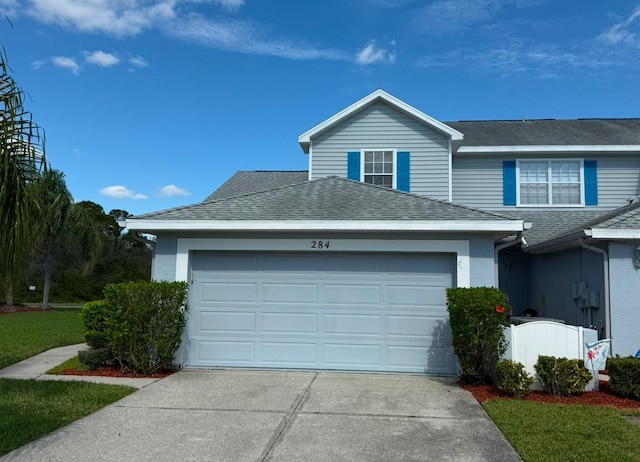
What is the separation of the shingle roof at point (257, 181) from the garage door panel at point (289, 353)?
27.9 ft

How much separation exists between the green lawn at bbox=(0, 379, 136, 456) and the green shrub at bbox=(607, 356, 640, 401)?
7.07 m

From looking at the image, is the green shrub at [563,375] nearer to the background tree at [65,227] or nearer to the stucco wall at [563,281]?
the stucco wall at [563,281]

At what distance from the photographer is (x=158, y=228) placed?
9.29 meters


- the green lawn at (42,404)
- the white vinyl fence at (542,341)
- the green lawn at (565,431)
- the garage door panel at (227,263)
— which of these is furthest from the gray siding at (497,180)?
the green lawn at (42,404)

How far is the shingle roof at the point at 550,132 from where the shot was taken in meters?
15.3

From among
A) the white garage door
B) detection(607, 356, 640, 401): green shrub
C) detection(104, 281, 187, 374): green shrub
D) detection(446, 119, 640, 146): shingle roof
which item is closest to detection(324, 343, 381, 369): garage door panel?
the white garage door

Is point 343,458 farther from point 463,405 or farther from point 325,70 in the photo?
point 325,70

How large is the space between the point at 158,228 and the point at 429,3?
827 cm

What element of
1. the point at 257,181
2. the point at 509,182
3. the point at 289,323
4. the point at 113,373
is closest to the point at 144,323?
the point at 113,373

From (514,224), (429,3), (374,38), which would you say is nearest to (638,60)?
(429,3)

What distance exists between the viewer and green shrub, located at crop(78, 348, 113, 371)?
8.98m

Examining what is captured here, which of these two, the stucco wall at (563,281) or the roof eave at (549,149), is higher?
the roof eave at (549,149)

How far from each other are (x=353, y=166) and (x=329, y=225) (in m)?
6.09

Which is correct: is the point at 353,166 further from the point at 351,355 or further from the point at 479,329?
the point at 479,329
